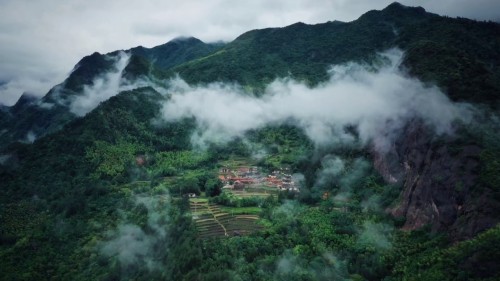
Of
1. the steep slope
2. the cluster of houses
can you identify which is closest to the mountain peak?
the steep slope

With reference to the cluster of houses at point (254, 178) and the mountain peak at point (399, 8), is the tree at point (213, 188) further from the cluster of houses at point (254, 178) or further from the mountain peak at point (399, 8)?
the mountain peak at point (399, 8)

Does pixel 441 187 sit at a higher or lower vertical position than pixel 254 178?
higher

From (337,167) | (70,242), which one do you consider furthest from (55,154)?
(337,167)

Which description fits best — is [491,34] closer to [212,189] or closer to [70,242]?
[212,189]

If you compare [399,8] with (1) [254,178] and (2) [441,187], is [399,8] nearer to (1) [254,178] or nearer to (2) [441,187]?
(1) [254,178]

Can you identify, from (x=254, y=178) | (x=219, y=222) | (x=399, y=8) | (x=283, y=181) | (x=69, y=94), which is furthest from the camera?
(x=69, y=94)

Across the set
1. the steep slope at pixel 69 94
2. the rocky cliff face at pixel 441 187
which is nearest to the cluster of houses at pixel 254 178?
the rocky cliff face at pixel 441 187

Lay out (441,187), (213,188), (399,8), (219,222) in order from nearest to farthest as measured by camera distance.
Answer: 1. (441,187)
2. (219,222)
3. (213,188)
4. (399,8)

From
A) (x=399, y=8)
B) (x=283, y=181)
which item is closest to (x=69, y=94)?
(x=283, y=181)
